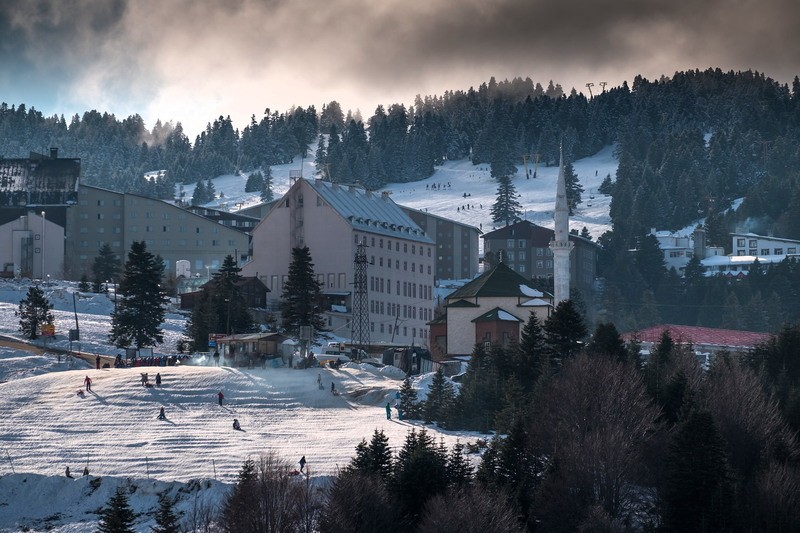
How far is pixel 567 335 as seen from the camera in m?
93.1

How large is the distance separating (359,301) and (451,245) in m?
79.7

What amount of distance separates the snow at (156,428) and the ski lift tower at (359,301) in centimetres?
1084

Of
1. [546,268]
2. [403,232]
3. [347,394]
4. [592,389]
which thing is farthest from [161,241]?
[592,389]

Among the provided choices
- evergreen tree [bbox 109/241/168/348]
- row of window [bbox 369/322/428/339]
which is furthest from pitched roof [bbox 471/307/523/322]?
evergreen tree [bbox 109/241/168/348]

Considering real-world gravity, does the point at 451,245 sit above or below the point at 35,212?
below

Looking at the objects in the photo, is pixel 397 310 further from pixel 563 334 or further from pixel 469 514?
pixel 469 514

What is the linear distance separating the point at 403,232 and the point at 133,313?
109 ft

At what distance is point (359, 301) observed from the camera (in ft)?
387

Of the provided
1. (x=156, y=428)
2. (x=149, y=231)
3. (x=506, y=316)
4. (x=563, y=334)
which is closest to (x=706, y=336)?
(x=506, y=316)

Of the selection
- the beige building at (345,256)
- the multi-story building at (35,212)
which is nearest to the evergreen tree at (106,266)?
the multi-story building at (35,212)

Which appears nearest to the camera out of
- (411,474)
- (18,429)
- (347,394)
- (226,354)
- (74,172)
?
(411,474)

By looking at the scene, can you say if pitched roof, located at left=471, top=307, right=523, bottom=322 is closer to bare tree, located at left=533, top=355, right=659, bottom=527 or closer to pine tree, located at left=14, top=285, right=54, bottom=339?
bare tree, located at left=533, top=355, right=659, bottom=527

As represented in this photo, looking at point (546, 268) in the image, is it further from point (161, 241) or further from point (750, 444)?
point (750, 444)

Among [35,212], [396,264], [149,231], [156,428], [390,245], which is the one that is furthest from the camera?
[149,231]
